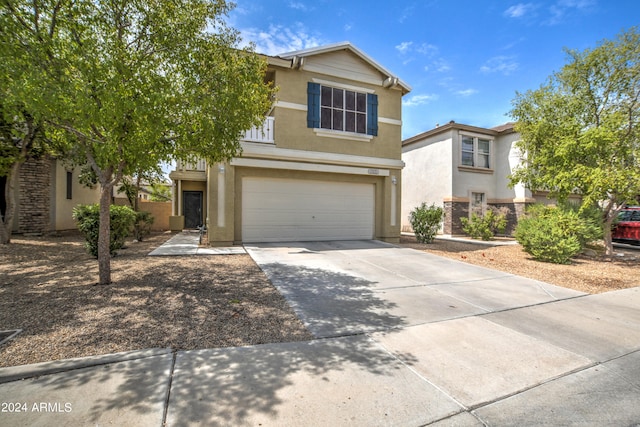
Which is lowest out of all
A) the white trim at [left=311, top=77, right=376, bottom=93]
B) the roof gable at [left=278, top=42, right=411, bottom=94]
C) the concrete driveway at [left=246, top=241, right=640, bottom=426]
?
the concrete driveway at [left=246, top=241, right=640, bottom=426]

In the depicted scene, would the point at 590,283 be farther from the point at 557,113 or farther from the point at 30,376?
the point at 30,376

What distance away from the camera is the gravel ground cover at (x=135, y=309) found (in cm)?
325

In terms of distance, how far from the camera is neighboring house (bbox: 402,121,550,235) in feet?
52.5

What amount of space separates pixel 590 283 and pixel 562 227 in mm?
3392

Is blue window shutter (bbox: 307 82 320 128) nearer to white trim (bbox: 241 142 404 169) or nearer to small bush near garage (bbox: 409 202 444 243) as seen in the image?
white trim (bbox: 241 142 404 169)

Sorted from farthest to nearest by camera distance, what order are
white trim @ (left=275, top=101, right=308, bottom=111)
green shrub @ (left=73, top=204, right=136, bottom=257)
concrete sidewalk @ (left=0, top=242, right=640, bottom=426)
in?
white trim @ (left=275, top=101, right=308, bottom=111) → green shrub @ (left=73, top=204, right=136, bottom=257) → concrete sidewalk @ (left=0, top=242, right=640, bottom=426)

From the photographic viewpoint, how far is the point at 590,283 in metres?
6.61

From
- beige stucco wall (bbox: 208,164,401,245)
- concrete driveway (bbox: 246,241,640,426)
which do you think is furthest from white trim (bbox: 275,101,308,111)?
concrete driveway (bbox: 246,241,640,426)

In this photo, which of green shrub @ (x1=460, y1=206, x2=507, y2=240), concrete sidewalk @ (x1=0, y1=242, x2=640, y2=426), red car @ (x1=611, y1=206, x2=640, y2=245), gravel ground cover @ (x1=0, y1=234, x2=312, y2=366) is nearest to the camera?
concrete sidewalk @ (x1=0, y1=242, x2=640, y2=426)

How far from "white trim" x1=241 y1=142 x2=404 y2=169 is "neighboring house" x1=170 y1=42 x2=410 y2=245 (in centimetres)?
3

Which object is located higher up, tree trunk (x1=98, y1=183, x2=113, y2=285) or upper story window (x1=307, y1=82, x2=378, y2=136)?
upper story window (x1=307, y1=82, x2=378, y2=136)

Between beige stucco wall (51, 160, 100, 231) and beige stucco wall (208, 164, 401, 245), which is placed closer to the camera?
beige stucco wall (208, 164, 401, 245)

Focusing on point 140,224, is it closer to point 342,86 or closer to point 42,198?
point 42,198

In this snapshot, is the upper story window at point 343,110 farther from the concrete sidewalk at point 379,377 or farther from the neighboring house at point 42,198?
the neighboring house at point 42,198
